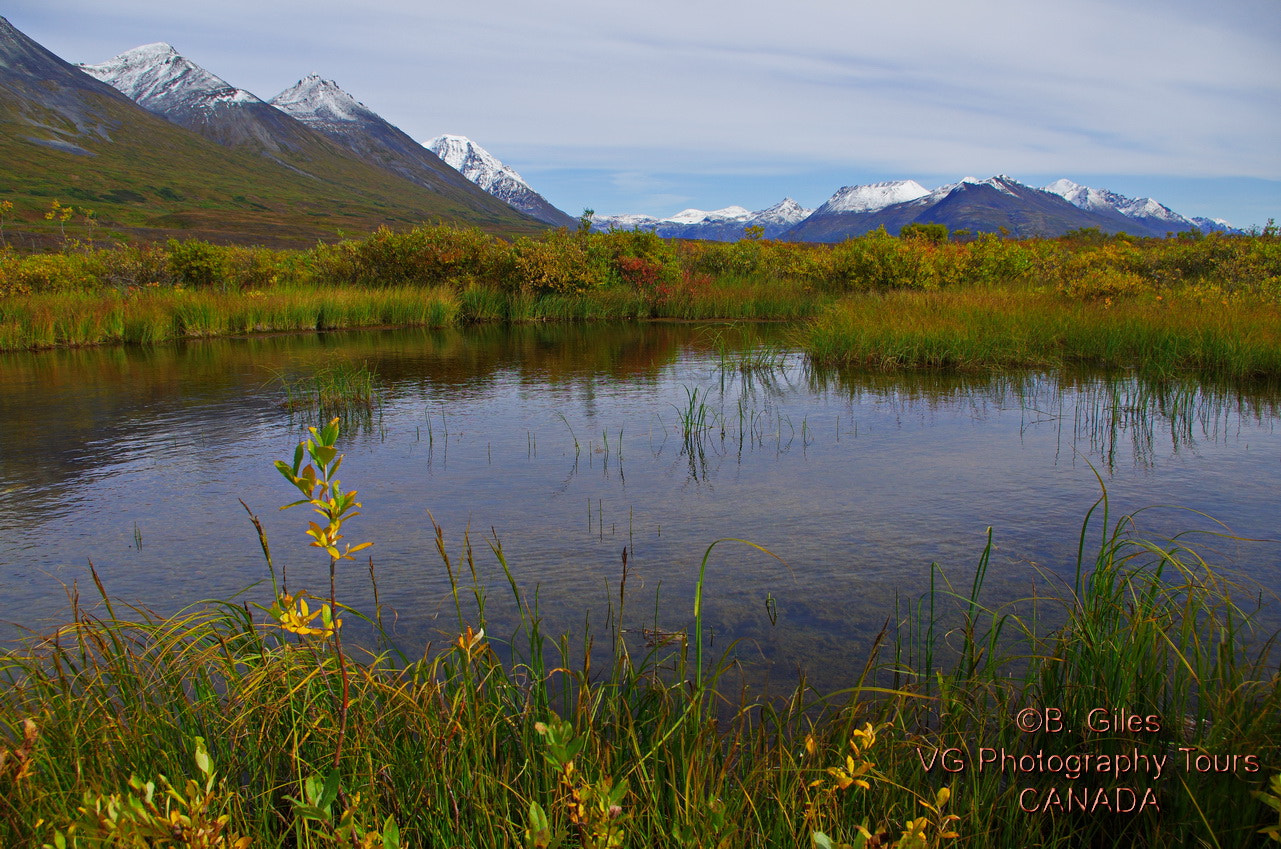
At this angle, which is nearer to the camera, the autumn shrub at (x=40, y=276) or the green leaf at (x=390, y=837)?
the green leaf at (x=390, y=837)

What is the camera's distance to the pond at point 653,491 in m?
3.89

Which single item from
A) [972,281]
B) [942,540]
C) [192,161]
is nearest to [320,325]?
[972,281]

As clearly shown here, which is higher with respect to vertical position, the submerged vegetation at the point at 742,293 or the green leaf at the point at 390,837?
the submerged vegetation at the point at 742,293

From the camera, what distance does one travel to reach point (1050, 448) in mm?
6660

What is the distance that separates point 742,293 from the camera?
2183cm

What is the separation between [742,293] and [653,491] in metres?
16.9

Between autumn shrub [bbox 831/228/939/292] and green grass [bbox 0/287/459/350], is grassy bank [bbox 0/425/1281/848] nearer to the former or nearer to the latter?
green grass [bbox 0/287/459/350]

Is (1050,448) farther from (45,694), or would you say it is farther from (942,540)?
(45,694)

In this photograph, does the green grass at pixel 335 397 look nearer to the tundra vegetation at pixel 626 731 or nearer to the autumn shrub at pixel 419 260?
the tundra vegetation at pixel 626 731

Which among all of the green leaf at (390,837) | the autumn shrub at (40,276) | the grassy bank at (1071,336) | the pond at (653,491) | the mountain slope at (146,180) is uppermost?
the mountain slope at (146,180)

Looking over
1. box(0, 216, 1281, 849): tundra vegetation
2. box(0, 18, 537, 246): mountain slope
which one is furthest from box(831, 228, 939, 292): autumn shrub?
box(0, 18, 537, 246): mountain slope

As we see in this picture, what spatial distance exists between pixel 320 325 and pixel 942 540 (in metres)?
17.7

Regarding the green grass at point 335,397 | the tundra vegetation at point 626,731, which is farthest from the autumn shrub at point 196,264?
the tundra vegetation at point 626,731

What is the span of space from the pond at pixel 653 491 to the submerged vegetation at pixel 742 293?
1.54m
